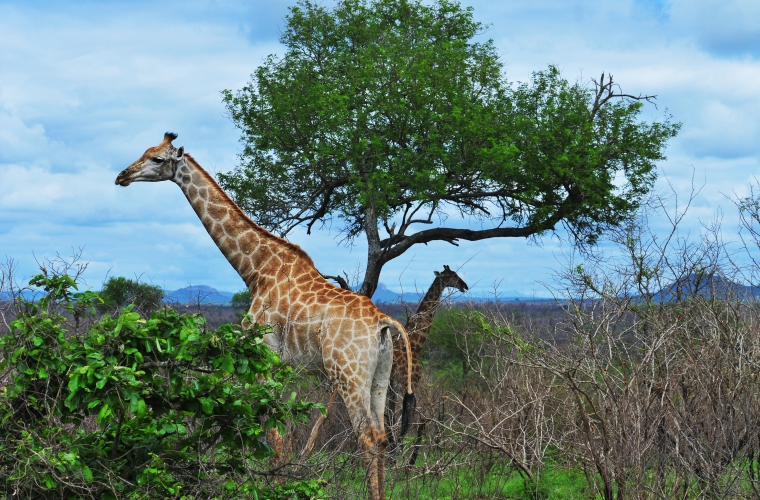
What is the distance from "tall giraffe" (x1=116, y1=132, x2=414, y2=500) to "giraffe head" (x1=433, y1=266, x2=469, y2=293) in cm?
373

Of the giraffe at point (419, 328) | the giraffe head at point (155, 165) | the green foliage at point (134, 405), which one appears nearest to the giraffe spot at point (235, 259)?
the giraffe head at point (155, 165)

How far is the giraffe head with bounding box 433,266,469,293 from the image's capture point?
12.7m

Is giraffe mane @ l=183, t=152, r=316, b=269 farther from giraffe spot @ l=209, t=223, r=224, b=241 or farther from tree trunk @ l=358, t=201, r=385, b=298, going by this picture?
tree trunk @ l=358, t=201, r=385, b=298

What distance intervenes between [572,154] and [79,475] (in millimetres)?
14189

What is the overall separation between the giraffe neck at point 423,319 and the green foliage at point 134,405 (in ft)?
19.0

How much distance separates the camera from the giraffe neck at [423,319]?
1171cm

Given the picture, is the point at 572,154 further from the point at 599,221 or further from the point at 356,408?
the point at 356,408

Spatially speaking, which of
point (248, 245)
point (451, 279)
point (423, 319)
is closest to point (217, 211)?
point (248, 245)

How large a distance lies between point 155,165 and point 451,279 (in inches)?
191

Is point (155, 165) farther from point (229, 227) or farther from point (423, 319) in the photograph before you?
point (423, 319)

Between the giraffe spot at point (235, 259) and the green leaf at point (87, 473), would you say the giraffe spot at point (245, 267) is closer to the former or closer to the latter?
the giraffe spot at point (235, 259)

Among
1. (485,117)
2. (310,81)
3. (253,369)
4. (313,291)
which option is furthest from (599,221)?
(253,369)

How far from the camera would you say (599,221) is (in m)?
19.6

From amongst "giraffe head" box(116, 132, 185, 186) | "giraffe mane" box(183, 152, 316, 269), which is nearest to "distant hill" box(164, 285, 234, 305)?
"giraffe mane" box(183, 152, 316, 269)
